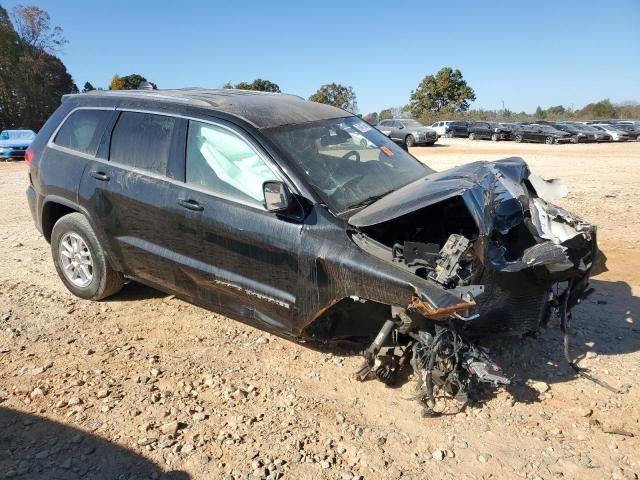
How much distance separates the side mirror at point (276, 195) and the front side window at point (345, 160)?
0.32 metres

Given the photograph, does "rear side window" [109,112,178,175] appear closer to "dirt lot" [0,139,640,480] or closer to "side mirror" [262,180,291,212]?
"side mirror" [262,180,291,212]

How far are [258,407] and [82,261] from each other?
8.26 feet

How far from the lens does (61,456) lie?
2834 millimetres

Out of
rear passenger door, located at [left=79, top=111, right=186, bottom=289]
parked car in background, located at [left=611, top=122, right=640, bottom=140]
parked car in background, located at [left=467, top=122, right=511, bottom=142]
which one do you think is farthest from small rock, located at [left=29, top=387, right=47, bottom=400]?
parked car in background, located at [left=467, top=122, right=511, bottom=142]

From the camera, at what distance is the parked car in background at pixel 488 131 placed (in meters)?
35.2

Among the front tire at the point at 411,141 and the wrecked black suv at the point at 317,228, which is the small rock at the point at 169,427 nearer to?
the wrecked black suv at the point at 317,228

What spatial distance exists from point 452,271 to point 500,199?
3.18ft

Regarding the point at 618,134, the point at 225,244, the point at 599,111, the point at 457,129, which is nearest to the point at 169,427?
the point at 225,244

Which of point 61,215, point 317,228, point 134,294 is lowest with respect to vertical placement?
point 134,294

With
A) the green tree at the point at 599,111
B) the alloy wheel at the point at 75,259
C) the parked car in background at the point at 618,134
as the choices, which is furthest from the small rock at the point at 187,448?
the green tree at the point at 599,111

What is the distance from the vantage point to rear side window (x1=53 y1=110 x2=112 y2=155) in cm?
450

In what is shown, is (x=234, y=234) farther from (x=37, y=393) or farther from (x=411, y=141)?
(x=411, y=141)

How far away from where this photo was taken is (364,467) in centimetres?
276

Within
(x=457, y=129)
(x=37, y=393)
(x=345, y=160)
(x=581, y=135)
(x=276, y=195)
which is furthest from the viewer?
(x=457, y=129)
